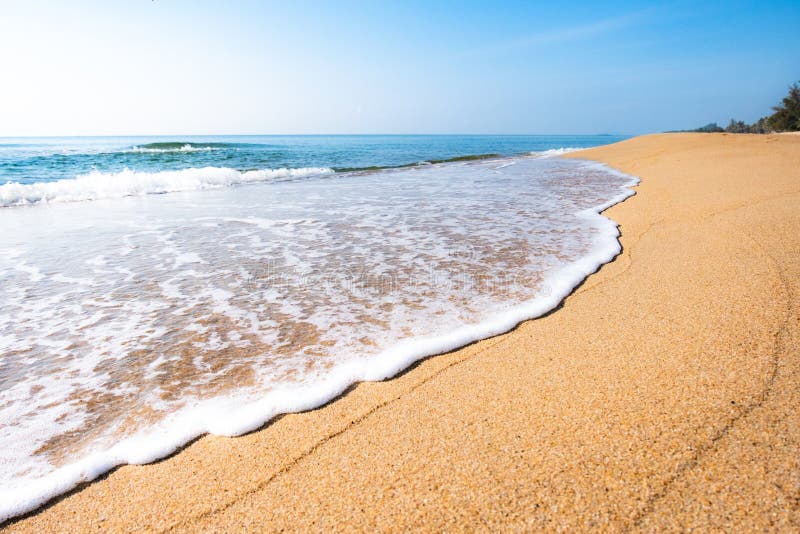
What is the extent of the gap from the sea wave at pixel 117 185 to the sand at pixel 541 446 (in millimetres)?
13005

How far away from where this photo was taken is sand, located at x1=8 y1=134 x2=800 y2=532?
1.58 meters

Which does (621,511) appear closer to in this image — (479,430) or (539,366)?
(479,430)

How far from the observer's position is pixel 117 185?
1325 cm

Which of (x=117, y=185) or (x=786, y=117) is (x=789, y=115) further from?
(x=117, y=185)

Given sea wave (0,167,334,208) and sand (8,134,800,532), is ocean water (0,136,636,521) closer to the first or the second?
sand (8,134,800,532)

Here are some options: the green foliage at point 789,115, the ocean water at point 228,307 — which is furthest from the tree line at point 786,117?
the ocean water at point 228,307

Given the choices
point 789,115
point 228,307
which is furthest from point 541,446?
point 789,115

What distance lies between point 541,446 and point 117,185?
597 inches

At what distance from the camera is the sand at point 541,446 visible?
1.58 metres

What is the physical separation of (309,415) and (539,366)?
1390 mm

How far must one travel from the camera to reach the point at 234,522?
1638 mm

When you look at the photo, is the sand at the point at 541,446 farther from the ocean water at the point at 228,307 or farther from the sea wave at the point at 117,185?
the sea wave at the point at 117,185

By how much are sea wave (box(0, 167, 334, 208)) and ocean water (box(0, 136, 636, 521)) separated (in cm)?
375

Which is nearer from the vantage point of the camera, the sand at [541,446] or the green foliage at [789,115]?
the sand at [541,446]
